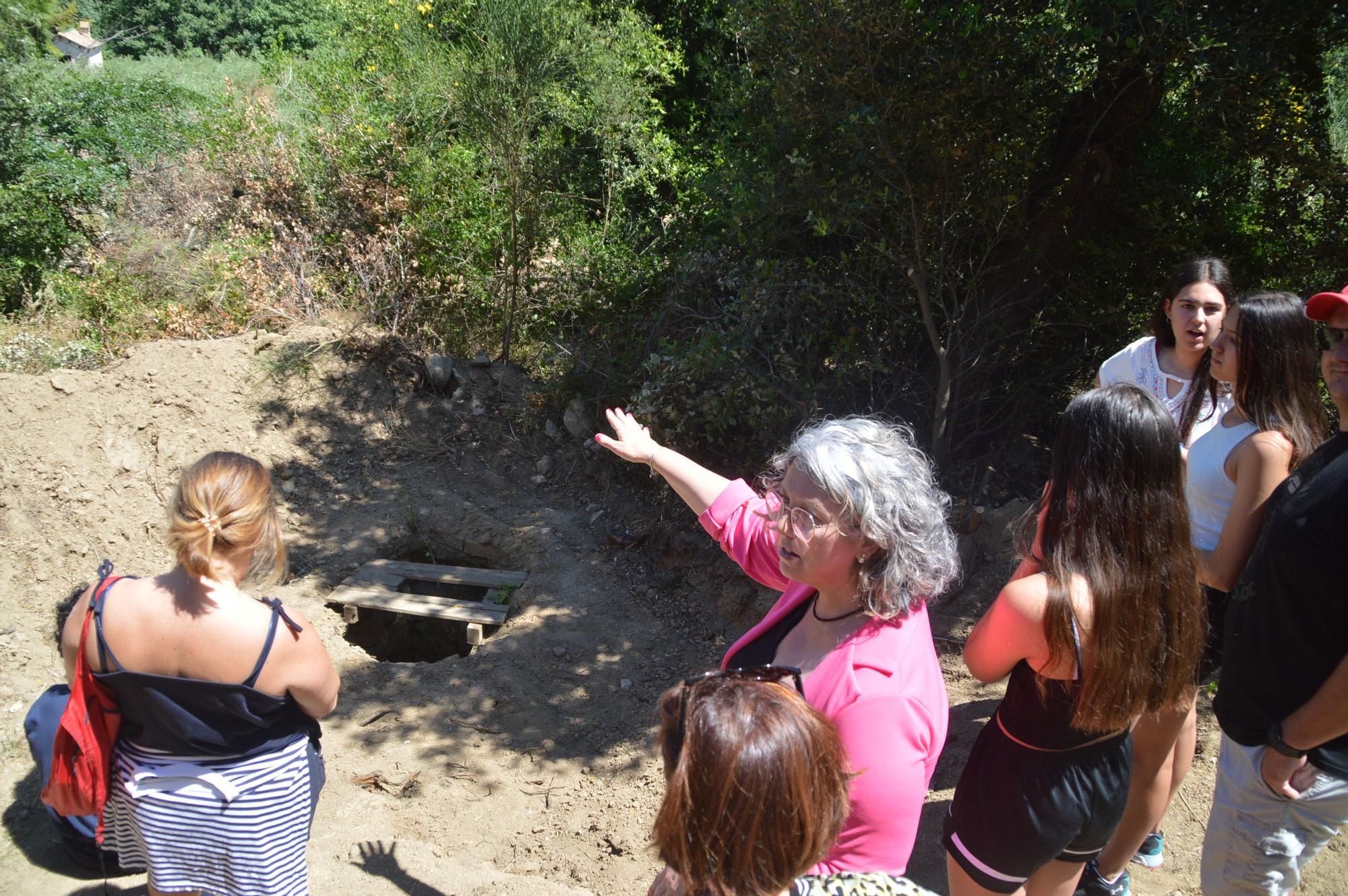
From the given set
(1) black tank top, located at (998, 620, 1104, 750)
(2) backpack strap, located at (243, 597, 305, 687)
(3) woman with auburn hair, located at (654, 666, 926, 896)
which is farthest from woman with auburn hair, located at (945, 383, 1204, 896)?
(2) backpack strap, located at (243, 597, 305, 687)

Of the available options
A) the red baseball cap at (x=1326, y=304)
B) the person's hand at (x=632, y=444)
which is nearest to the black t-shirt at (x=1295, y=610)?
the red baseball cap at (x=1326, y=304)

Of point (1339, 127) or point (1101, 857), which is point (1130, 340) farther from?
point (1101, 857)

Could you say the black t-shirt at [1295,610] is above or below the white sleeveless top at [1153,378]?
below

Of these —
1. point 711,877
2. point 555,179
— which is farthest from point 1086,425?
point 555,179

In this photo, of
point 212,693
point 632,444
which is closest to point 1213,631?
point 632,444

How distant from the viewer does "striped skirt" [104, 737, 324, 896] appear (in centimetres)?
211

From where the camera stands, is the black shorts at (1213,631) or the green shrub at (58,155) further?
the green shrub at (58,155)

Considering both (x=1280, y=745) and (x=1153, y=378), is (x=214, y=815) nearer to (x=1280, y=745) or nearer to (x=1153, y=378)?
(x=1280, y=745)

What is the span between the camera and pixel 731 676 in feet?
4.50

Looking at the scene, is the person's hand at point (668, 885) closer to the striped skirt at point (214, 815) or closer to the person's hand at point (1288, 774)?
the striped skirt at point (214, 815)

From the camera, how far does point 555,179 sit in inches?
313

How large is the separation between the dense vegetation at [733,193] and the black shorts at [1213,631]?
235 centimetres

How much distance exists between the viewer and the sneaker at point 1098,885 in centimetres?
267

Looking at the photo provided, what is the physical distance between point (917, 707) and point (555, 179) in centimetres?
720
